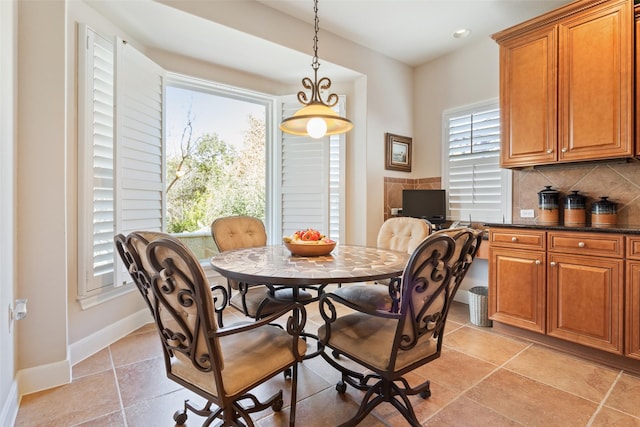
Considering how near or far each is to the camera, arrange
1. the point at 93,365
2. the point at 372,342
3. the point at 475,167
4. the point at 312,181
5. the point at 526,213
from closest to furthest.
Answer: the point at 372,342
the point at 93,365
the point at 526,213
the point at 475,167
the point at 312,181

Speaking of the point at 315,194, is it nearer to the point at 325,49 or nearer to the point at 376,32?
the point at 325,49

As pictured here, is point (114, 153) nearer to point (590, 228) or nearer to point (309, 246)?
Answer: point (309, 246)

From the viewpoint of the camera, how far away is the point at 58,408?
5.63 feet

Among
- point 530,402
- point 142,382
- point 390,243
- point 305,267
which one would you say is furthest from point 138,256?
point 530,402

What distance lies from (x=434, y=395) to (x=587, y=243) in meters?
1.56

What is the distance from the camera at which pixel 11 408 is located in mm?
1615

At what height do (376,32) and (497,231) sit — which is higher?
(376,32)

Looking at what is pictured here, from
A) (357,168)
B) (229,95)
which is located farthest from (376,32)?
(229,95)

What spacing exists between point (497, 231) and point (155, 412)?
2.82 m

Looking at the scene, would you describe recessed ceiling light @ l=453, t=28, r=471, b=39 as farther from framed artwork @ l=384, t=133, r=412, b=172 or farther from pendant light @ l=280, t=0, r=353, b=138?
pendant light @ l=280, t=0, r=353, b=138

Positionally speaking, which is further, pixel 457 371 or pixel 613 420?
pixel 457 371

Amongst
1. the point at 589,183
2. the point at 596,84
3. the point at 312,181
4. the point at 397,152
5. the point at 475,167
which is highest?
the point at 596,84

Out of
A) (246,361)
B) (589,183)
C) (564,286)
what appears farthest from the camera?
(589,183)

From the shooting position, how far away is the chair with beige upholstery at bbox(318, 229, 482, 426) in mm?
1257
